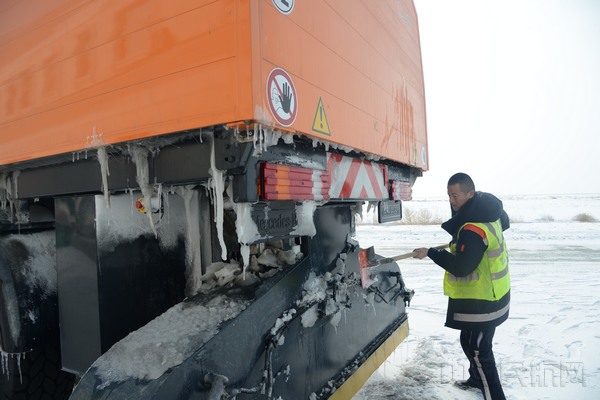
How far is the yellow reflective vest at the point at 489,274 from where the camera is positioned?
266cm

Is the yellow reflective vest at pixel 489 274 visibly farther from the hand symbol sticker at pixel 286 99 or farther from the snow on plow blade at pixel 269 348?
the hand symbol sticker at pixel 286 99

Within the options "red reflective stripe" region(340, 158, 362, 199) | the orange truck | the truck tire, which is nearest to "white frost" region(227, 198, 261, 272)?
the orange truck

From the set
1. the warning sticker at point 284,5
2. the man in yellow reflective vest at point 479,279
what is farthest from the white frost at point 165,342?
the man in yellow reflective vest at point 479,279

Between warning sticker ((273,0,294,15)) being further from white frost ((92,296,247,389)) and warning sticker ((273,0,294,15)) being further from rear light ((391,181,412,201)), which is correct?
rear light ((391,181,412,201))

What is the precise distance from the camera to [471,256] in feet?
8.51

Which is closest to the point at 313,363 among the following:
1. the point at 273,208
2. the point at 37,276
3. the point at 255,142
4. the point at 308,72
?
the point at 273,208

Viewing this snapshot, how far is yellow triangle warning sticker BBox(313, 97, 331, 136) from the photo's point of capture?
1523 mm

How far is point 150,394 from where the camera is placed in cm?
120

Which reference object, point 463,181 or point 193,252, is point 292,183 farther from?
point 463,181

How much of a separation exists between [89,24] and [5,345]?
5.53ft

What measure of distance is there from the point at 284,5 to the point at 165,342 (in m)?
1.32

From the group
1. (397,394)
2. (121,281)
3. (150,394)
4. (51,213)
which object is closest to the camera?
(150,394)

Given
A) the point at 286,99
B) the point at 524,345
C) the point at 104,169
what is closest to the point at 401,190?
the point at 286,99

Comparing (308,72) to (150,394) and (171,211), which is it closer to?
(171,211)
